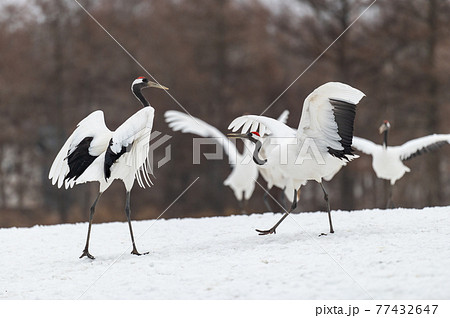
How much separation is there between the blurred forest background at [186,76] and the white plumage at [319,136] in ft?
44.8

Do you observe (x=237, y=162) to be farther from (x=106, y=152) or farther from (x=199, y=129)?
(x=106, y=152)

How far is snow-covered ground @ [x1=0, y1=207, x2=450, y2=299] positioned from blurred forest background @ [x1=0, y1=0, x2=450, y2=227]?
12.1 m

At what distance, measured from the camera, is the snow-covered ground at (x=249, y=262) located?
5934 millimetres

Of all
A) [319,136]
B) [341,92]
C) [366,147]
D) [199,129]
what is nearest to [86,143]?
[319,136]

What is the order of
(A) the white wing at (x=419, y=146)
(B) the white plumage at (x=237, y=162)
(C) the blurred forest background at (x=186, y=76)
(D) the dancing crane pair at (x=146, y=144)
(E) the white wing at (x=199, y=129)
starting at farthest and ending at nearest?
(C) the blurred forest background at (x=186, y=76), (E) the white wing at (x=199, y=129), (B) the white plumage at (x=237, y=162), (A) the white wing at (x=419, y=146), (D) the dancing crane pair at (x=146, y=144)

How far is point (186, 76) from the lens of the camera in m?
24.4

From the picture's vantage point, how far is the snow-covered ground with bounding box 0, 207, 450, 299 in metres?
5.93

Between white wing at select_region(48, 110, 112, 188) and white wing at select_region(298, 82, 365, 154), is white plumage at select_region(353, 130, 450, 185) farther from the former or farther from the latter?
white wing at select_region(48, 110, 112, 188)

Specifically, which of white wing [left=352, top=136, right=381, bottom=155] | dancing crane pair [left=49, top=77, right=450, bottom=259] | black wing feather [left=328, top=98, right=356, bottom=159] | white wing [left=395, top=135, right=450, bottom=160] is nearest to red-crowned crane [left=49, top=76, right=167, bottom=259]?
dancing crane pair [left=49, top=77, right=450, bottom=259]

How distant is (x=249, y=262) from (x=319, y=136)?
2131 mm

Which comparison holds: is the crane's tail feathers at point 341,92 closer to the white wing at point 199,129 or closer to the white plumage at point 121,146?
the white plumage at point 121,146

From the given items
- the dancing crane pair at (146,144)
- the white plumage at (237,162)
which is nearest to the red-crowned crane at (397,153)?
the white plumage at (237,162)

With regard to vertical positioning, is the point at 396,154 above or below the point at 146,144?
below

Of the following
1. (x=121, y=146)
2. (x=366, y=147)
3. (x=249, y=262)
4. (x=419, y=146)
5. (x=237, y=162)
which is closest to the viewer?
(x=249, y=262)
